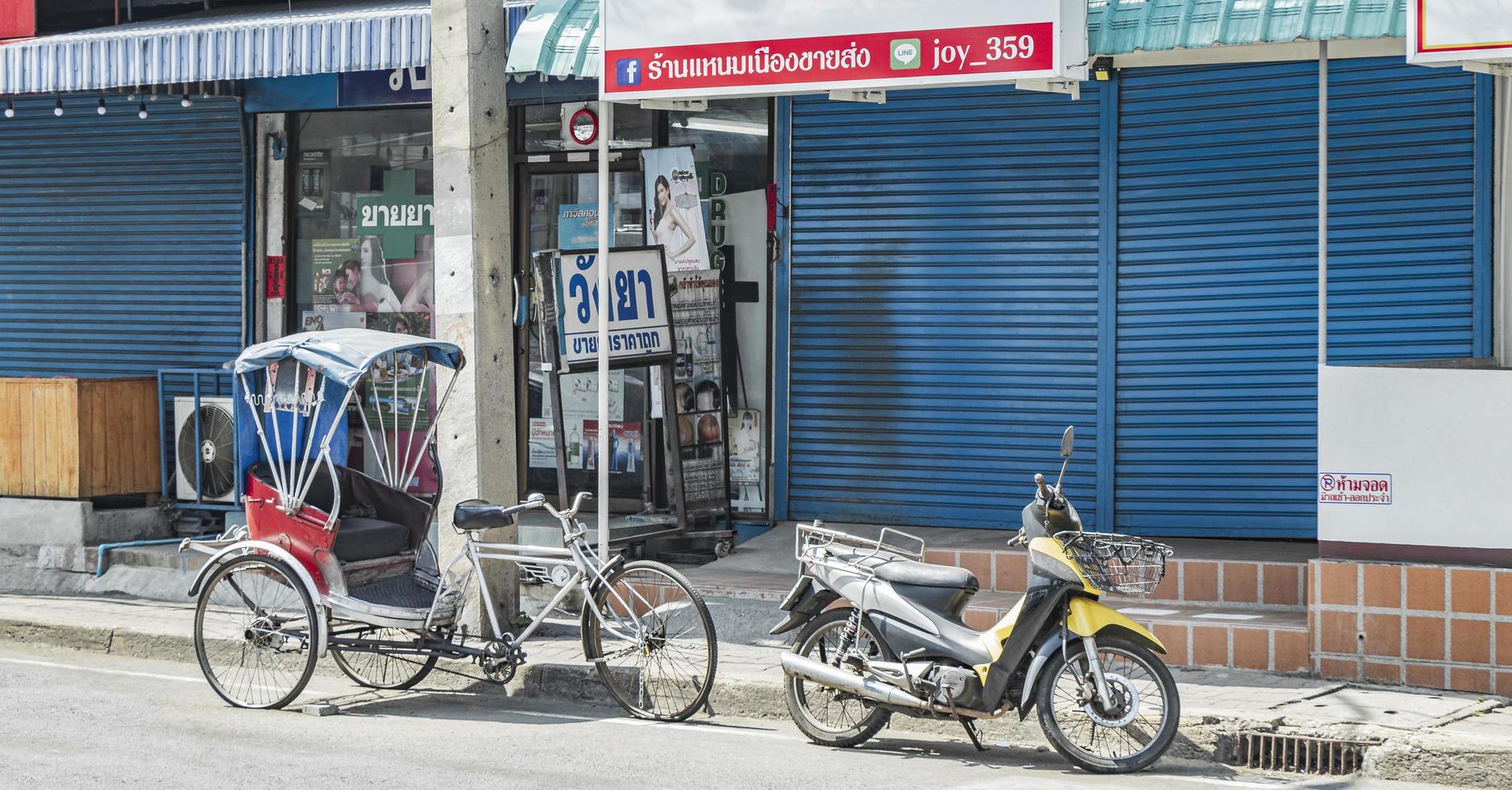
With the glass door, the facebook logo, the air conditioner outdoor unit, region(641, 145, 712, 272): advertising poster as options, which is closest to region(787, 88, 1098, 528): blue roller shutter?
region(641, 145, 712, 272): advertising poster

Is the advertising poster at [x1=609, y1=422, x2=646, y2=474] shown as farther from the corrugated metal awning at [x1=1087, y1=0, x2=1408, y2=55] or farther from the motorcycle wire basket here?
the motorcycle wire basket

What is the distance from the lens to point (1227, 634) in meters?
8.46

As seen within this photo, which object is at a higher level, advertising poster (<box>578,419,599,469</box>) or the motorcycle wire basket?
advertising poster (<box>578,419,599,469</box>)

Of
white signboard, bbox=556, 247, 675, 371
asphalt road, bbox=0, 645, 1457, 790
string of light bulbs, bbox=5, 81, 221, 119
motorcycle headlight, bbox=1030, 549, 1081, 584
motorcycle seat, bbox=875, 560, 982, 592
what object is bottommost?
asphalt road, bbox=0, 645, 1457, 790

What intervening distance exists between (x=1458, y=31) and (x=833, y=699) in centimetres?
420

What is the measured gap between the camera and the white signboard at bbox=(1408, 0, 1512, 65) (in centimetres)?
727

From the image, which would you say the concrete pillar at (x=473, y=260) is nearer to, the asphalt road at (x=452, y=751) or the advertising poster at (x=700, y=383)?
the asphalt road at (x=452, y=751)

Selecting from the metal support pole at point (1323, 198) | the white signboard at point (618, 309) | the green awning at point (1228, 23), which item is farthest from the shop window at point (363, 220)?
the metal support pole at point (1323, 198)

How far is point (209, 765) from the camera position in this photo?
6.79 metres

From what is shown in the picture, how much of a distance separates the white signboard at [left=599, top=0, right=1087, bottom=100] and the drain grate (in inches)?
130

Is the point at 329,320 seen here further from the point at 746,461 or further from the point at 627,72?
the point at 627,72

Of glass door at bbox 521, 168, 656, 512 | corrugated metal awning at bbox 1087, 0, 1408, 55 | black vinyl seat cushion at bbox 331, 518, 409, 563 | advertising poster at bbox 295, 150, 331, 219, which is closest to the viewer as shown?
corrugated metal awning at bbox 1087, 0, 1408, 55

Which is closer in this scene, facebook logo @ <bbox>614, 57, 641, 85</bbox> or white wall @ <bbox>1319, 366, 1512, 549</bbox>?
white wall @ <bbox>1319, 366, 1512, 549</bbox>

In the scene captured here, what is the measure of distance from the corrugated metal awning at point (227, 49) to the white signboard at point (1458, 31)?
616 centimetres
